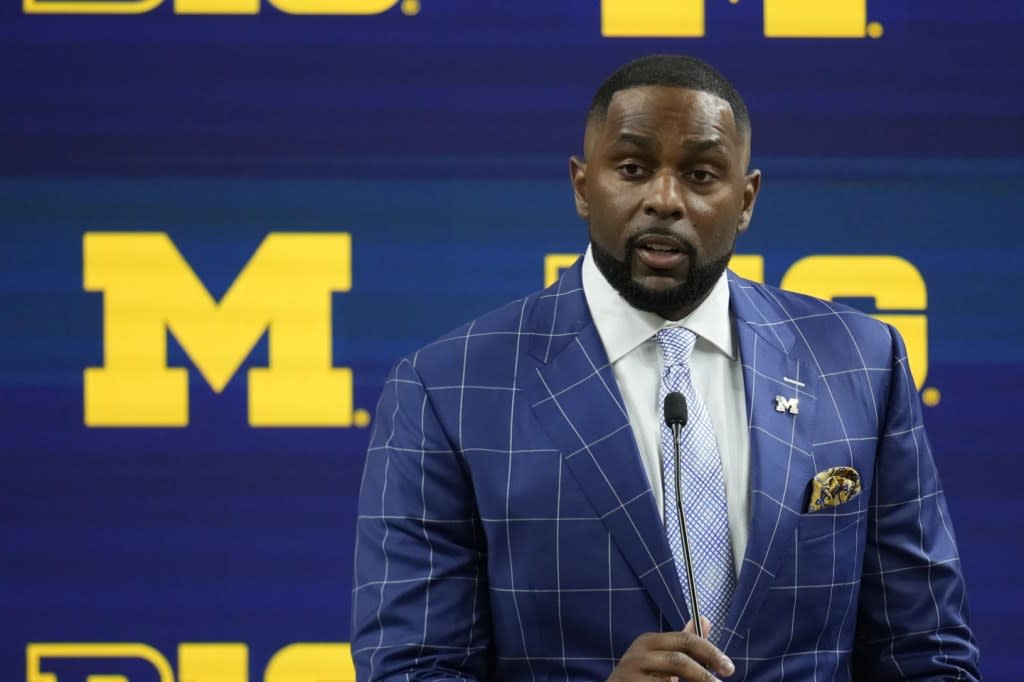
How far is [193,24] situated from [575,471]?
5.05ft

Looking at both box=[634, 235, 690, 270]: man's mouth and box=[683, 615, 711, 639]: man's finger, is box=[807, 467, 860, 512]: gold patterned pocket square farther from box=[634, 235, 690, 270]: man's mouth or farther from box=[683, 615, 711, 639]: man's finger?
box=[634, 235, 690, 270]: man's mouth

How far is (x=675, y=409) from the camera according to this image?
1.50m

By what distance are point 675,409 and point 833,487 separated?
0.24 m

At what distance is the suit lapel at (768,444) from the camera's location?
1523 mm

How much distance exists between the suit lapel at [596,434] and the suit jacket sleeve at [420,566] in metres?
0.14

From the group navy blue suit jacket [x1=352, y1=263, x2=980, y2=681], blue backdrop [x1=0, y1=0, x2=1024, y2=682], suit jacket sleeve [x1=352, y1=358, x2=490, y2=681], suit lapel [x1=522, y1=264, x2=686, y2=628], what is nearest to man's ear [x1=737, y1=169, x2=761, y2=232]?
navy blue suit jacket [x1=352, y1=263, x2=980, y2=681]

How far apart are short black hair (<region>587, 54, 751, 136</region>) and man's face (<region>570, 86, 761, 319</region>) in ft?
0.04

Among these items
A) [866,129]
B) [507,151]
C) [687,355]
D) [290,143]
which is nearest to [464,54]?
[507,151]

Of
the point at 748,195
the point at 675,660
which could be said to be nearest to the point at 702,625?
the point at 675,660

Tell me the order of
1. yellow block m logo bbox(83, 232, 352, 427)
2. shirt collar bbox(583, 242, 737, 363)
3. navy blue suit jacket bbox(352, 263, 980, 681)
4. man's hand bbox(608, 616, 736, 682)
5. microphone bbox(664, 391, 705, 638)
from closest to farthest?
man's hand bbox(608, 616, 736, 682)
microphone bbox(664, 391, 705, 638)
navy blue suit jacket bbox(352, 263, 980, 681)
shirt collar bbox(583, 242, 737, 363)
yellow block m logo bbox(83, 232, 352, 427)

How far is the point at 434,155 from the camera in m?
2.67

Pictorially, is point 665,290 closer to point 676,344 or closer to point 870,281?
point 676,344

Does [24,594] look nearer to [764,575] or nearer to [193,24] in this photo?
[193,24]

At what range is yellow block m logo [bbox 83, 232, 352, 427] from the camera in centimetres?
264
